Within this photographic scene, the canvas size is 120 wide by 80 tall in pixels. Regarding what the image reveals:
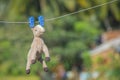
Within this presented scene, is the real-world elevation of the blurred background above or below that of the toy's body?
above

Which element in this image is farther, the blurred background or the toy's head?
the blurred background

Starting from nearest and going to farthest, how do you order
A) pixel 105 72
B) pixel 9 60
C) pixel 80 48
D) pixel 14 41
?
pixel 105 72
pixel 9 60
pixel 14 41
pixel 80 48

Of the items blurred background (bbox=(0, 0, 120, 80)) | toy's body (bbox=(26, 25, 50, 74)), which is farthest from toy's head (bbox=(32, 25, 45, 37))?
blurred background (bbox=(0, 0, 120, 80))

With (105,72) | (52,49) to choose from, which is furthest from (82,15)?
(105,72)

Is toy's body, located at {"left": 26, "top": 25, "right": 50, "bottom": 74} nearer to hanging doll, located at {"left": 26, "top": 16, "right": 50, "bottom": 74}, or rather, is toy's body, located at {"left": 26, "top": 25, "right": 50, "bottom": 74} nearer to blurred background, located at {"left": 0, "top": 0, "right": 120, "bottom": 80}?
hanging doll, located at {"left": 26, "top": 16, "right": 50, "bottom": 74}

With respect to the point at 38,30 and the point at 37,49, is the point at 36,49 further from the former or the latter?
the point at 38,30

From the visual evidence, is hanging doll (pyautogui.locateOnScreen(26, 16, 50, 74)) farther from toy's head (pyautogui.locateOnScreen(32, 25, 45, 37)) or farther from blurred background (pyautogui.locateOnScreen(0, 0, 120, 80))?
blurred background (pyautogui.locateOnScreen(0, 0, 120, 80))

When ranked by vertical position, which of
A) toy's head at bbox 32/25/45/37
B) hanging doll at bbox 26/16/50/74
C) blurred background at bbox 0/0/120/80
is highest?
blurred background at bbox 0/0/120/80

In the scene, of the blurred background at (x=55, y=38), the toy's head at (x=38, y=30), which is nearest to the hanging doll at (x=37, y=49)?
the toy's head at (x=38, y=30)

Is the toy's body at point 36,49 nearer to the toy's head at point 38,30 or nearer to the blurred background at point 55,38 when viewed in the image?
the toy's head at point 38,30

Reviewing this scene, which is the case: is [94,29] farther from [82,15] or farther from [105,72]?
[105,72]

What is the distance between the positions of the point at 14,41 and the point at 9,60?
746mm

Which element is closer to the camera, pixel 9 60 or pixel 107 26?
pixel 9 60

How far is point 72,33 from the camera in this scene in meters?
11.7
